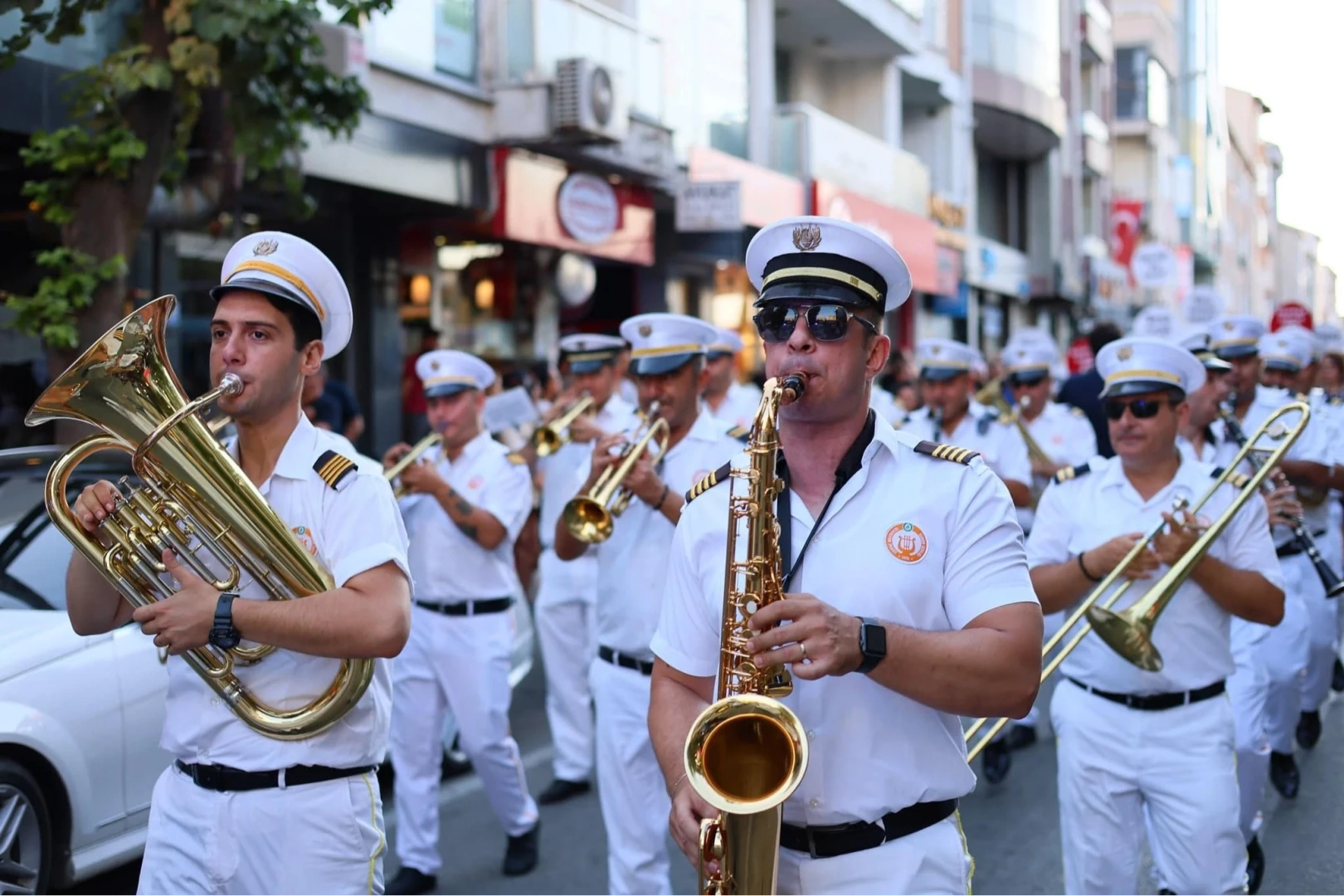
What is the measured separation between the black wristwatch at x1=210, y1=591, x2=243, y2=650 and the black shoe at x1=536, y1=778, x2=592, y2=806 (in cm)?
417

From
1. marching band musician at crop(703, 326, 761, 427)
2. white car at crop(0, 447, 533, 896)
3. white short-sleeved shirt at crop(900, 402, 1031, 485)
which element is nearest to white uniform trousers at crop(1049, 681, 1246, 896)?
white car at crop(0, 447, 533, 896)

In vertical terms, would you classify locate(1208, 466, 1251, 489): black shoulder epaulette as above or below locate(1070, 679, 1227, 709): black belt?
above

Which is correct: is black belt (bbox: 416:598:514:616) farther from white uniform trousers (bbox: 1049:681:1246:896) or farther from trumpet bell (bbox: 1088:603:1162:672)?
trumpet bell (bbox: 1088:603:1162:672)

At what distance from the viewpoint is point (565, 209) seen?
1443 cm

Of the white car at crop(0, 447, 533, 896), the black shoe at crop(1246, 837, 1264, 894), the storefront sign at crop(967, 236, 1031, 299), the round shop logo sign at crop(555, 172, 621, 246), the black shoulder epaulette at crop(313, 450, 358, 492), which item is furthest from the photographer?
the storefront sign at crop(967, 236, 1031, 299)

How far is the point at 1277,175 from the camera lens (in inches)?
4363

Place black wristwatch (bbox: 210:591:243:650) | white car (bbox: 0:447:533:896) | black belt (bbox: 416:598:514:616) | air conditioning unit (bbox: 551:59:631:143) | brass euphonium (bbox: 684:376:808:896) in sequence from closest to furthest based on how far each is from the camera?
brass euphonium (bbox: 684:376:808:896)
black wristwatch (bbox: 210:591:243:650)
white car (bbox: 0:447:533:896)
black belt (bbox: 416:598:514:616)
air conditioning unit (bbox: 551:59:631:143)

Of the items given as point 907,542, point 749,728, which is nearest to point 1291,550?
point 907,542

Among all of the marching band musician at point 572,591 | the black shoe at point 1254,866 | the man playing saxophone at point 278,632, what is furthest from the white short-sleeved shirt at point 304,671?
the black shoe at point 1254,866

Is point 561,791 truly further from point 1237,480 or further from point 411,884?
point 1237,480

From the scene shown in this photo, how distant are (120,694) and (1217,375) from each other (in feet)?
15.3

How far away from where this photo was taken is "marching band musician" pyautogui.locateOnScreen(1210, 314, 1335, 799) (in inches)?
268

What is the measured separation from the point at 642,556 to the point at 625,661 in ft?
1.35

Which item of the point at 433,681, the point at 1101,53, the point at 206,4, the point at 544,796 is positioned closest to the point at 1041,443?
the point at 544,796
